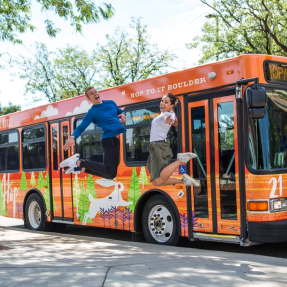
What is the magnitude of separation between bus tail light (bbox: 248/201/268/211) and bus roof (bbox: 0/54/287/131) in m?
1.90

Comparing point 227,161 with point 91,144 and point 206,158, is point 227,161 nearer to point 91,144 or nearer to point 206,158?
point 206,158

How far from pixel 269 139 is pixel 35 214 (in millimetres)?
8328

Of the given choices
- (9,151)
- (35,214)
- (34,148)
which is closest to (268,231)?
(34,148)

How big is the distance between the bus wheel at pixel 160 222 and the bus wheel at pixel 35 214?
454 cm

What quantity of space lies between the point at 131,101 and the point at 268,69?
10.2 feet

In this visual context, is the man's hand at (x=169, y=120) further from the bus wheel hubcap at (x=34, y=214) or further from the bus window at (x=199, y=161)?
the bus wheel hubcap at (x=34, y=214)

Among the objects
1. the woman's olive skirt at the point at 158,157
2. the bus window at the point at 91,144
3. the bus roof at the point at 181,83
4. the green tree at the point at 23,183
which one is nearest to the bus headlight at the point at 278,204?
the woman's olive skirt at the point at 158,157

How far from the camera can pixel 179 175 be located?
30.7ft

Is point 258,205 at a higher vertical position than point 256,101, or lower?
lower

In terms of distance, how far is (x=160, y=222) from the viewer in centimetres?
991

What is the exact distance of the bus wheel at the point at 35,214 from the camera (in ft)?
45.7

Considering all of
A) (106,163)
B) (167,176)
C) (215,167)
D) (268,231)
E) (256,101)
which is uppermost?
(256,101)

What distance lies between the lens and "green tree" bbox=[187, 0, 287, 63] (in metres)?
25.0

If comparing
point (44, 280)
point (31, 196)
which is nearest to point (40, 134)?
point (31, 196)
